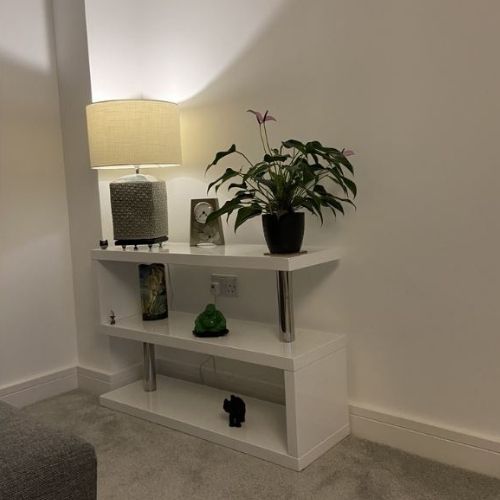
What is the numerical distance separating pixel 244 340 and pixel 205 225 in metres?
0.52

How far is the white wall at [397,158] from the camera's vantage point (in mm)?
1707

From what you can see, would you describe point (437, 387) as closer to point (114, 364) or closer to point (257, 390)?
point (257, 390)

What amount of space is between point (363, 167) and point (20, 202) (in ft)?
4.96

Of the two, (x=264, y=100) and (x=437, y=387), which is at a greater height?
(x=264, y=100)

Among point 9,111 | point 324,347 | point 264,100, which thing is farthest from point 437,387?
point 9,111

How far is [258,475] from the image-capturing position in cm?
180

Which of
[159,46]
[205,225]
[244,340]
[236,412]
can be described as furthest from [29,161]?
[236,412]

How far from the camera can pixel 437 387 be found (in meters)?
1.86

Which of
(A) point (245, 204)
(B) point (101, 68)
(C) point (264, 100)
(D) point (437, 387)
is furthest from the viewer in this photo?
(B) point (101, 68)

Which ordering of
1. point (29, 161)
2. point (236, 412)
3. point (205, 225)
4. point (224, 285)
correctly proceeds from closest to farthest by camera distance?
point (236, 412), point (205, 225), point (224, 285), point (29, 161)

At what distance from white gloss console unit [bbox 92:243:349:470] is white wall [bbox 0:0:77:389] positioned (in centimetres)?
33

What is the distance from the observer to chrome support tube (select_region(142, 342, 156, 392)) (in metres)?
2.44

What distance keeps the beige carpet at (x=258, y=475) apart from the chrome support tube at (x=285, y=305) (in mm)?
425

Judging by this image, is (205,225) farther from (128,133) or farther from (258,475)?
(258,475)
